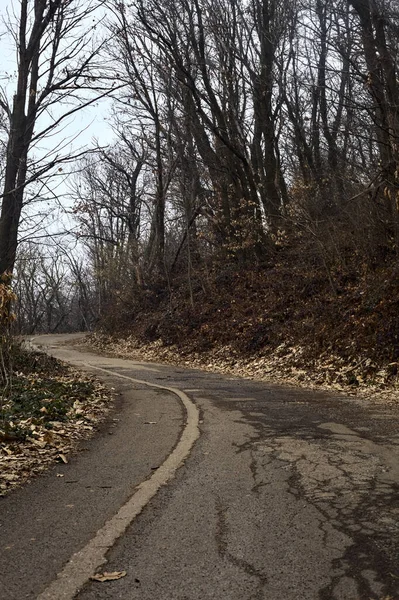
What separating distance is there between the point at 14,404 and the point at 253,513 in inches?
236

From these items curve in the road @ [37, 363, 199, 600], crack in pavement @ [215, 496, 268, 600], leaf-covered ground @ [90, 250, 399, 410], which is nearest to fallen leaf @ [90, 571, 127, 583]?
curve in the road @ [37, 363, 199, 600]

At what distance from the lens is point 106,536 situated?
4.08m

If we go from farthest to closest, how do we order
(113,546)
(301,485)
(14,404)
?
(14,404)
(301,485)
(113,546)

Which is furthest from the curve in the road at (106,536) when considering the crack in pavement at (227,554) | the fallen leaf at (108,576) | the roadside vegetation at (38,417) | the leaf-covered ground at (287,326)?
the leaf-covered ground at (287,326)

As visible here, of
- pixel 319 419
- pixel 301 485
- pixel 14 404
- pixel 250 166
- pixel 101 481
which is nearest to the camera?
pixel 301 485

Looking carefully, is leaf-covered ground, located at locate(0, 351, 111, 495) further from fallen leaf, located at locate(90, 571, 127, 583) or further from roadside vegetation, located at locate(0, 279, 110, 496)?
fallen leaf, located at locate(90, 571, 127, 583)

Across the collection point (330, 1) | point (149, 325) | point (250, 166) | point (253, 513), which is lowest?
point (253, 513)

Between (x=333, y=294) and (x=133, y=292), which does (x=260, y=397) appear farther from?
(x=133, y=292)

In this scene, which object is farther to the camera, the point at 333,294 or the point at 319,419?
the point at 333,294

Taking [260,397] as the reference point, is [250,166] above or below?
above

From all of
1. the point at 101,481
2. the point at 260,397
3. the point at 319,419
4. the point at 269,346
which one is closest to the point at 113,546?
the point at 101,481

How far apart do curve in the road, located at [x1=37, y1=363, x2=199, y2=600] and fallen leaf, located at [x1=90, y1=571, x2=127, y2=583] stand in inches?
1.7

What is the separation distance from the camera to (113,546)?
389 cm

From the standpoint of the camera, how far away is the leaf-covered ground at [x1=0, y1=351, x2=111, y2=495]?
6273 millimetres
